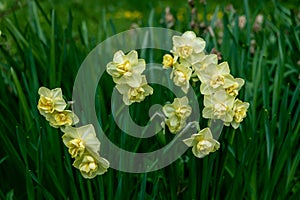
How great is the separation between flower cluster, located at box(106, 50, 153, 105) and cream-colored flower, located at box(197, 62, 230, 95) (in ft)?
0.58

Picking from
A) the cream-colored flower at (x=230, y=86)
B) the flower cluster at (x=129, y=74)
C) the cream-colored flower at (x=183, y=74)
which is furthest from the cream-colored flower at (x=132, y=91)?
the cream-colored flower at (x=230, y=86)

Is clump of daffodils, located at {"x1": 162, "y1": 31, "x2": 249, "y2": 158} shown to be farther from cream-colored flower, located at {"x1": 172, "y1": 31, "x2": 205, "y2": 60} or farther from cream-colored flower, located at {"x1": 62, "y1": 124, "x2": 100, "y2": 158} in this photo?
cream-colored flower, located at {"x1": 62, "y1": 124, "x2": 100, "y2": 158}

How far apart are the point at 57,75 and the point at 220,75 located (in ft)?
3.24

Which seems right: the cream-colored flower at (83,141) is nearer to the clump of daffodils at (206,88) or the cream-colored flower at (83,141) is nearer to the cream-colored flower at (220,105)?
the clump of daffodils at (206,88)

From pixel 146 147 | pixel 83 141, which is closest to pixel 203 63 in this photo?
pixel 83 141

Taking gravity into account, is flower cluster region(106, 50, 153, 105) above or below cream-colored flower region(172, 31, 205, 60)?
below

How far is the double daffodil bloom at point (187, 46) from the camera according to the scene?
178 centimetres

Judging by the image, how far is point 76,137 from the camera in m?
1.67

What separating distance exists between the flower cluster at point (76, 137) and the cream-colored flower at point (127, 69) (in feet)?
0.55

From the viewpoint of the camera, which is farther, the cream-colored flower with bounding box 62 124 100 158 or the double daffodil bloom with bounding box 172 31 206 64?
the double daffodil bloom with bounding box 172 31 206 64

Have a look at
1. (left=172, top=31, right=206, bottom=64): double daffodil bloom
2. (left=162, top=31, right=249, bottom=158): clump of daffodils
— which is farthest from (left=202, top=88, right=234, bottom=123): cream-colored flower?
(left=172, top=31, right=206, bottom=64): double daffodil bloom

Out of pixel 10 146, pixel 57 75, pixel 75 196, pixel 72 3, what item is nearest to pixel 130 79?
pixel 75 196

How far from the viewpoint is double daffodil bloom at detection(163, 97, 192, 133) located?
1.75 metres

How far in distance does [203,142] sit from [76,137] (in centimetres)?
37
